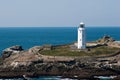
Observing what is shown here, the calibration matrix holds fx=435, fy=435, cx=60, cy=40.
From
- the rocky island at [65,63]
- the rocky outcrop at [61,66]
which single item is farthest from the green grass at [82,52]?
the rocky outcrop at [61,66]

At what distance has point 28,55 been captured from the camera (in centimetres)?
11031

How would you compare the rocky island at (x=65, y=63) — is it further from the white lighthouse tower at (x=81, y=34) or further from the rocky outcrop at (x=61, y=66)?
the white lighthouse tower at (x=81, y=34)

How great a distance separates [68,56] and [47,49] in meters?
13.2

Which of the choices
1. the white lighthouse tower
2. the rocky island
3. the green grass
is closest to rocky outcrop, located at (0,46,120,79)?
the rocky island

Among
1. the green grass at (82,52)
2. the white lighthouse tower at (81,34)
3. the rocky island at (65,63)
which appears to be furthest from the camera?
the white lighthouse tower at (81,34)

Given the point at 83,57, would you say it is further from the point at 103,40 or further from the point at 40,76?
the point at 103,40

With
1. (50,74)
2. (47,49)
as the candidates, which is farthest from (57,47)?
(50,74)

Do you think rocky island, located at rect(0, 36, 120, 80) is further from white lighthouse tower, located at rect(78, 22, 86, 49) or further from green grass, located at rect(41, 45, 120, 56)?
white lighthouse tower, located at rect(78, 22, 86, 49)

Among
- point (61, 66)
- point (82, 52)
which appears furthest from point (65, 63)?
point (82, 52)

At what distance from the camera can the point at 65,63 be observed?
339ft

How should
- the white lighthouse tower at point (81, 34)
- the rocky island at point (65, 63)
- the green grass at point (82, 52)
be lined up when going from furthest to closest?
the white lighthouse tower at point (81, 34)
the green grass at point (82, 52)
the rocky island at point (65, 63)

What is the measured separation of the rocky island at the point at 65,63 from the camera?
98.5 meters

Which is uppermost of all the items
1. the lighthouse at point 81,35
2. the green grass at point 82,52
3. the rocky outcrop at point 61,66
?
the lighthouse at point 81,35

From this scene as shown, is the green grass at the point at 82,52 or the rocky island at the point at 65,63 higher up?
the green grass at the point at 82,52
